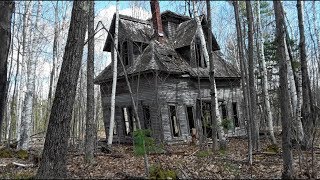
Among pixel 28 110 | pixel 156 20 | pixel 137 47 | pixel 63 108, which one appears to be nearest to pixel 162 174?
pixel 63 108

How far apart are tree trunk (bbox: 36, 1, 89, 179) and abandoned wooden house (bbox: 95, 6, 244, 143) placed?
1116 centimetres

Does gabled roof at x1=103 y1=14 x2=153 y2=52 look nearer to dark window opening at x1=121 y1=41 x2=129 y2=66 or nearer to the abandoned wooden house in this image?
the abandoned wooden house

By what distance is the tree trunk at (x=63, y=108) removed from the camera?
6.31m

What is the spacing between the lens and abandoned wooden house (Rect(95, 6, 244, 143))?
18.9 m

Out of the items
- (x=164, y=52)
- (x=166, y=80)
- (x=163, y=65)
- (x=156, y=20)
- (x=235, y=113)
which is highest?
(x=156, y=20)

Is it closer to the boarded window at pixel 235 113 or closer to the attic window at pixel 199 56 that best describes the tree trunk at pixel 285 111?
the attic window at pixel 199 56

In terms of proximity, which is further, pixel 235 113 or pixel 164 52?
pixel 235 113

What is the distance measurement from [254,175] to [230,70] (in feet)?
49.5

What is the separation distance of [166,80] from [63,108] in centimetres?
1313

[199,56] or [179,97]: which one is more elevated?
[199,56]

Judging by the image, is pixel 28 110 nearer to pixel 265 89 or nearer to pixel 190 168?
pixel 190 168

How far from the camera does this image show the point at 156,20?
20672 mm

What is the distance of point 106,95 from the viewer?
22.7m

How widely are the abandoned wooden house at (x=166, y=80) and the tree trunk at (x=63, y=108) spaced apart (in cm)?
1116
